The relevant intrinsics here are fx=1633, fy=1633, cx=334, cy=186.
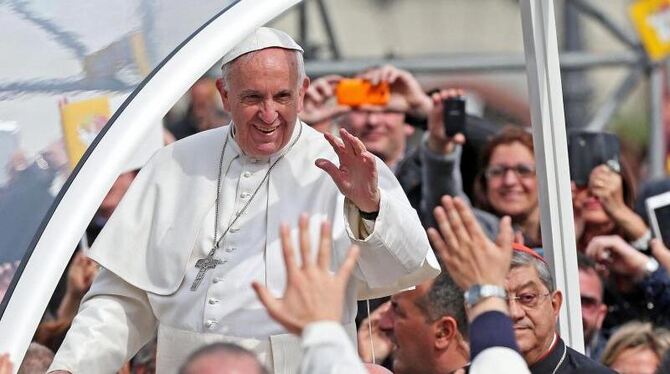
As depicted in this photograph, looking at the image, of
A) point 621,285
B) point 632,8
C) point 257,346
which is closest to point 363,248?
point 257,346

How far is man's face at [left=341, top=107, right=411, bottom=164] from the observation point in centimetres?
732

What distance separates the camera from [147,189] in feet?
16.1

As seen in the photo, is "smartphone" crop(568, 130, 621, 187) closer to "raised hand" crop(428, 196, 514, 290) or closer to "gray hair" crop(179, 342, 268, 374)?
"raised hand" crop(428, 196, 514, 290)

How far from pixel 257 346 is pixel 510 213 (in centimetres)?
271

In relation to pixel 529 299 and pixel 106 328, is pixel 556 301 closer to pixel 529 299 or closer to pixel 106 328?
pixel 529 299

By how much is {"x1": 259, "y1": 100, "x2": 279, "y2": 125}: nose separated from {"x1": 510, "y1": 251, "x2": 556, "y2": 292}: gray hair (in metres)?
0.85

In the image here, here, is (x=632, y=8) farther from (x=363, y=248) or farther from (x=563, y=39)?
(x=363, y=248)

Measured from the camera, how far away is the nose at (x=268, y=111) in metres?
4.55

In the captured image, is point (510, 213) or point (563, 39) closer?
point (510, 213)

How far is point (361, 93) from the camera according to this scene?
7215 mm

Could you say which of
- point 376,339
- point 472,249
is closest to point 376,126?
point 376,339

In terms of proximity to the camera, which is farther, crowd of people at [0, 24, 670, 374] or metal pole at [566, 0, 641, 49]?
metal pole at [566, 0, 641, 49]

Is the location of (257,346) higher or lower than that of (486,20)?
lower

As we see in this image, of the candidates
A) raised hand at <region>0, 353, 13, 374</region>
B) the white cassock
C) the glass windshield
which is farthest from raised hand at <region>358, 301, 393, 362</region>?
raised hand at <region>0, 353, 13, 374</region>
